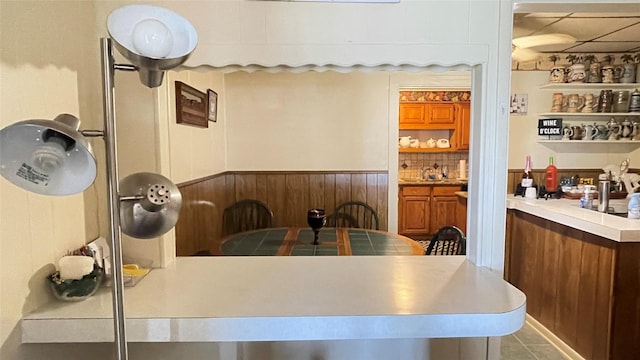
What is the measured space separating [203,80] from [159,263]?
2.07 meters

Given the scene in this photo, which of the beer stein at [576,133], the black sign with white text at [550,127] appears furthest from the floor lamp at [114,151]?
the beer stein at [576,133]

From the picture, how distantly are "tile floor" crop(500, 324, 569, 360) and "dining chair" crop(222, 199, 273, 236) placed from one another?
2.21m

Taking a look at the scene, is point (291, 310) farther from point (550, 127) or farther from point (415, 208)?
point (415, 208)

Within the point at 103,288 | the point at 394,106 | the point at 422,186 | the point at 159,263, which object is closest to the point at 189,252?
the point at 159,263

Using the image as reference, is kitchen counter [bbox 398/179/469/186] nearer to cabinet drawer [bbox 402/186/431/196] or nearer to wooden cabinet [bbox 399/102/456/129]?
cabinet drawer [bbox 402/186/431/196]

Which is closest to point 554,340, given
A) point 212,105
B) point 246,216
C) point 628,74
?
point 628,74

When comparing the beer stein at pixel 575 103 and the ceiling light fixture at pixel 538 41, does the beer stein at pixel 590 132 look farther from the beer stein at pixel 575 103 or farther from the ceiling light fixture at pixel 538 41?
the ceiling light fixture at pixel 538 41

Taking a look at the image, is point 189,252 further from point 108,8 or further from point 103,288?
point 108,8

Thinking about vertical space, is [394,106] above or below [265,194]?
above

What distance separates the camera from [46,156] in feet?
2.52

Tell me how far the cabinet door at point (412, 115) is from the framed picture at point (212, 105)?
10.2 feet

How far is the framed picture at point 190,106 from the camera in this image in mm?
2562

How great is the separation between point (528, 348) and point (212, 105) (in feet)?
9.92

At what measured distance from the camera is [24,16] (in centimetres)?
106
